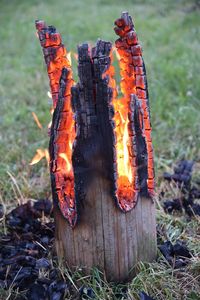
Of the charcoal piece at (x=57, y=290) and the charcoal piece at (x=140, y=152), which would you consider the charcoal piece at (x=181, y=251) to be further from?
the charcoal piece at (x=57, y=290)

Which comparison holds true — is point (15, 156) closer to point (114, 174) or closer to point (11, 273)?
point (11, 273)

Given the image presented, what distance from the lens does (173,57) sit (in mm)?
7113

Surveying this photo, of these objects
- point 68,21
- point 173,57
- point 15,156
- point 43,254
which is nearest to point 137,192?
point 43,254

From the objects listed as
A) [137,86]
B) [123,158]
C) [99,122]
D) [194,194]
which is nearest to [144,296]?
[123,158]

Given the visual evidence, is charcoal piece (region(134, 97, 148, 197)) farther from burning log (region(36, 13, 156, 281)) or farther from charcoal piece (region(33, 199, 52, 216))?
charcoal piece (region(33, 199, 52, 216))

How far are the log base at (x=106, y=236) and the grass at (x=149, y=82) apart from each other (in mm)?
76

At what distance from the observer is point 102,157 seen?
2510mm

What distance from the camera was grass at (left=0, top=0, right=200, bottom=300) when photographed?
333cm

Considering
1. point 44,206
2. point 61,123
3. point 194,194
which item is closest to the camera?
point 61,123

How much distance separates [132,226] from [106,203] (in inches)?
7.3

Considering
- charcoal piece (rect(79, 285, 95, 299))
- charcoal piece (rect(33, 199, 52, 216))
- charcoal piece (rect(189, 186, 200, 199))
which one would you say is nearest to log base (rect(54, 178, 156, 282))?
charcoal piece (rect(79, 285, 95, 299))

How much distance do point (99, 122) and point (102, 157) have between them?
0.16m

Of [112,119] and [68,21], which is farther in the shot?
[68,21]

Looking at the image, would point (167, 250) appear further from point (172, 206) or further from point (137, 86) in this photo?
point (137, 86)
